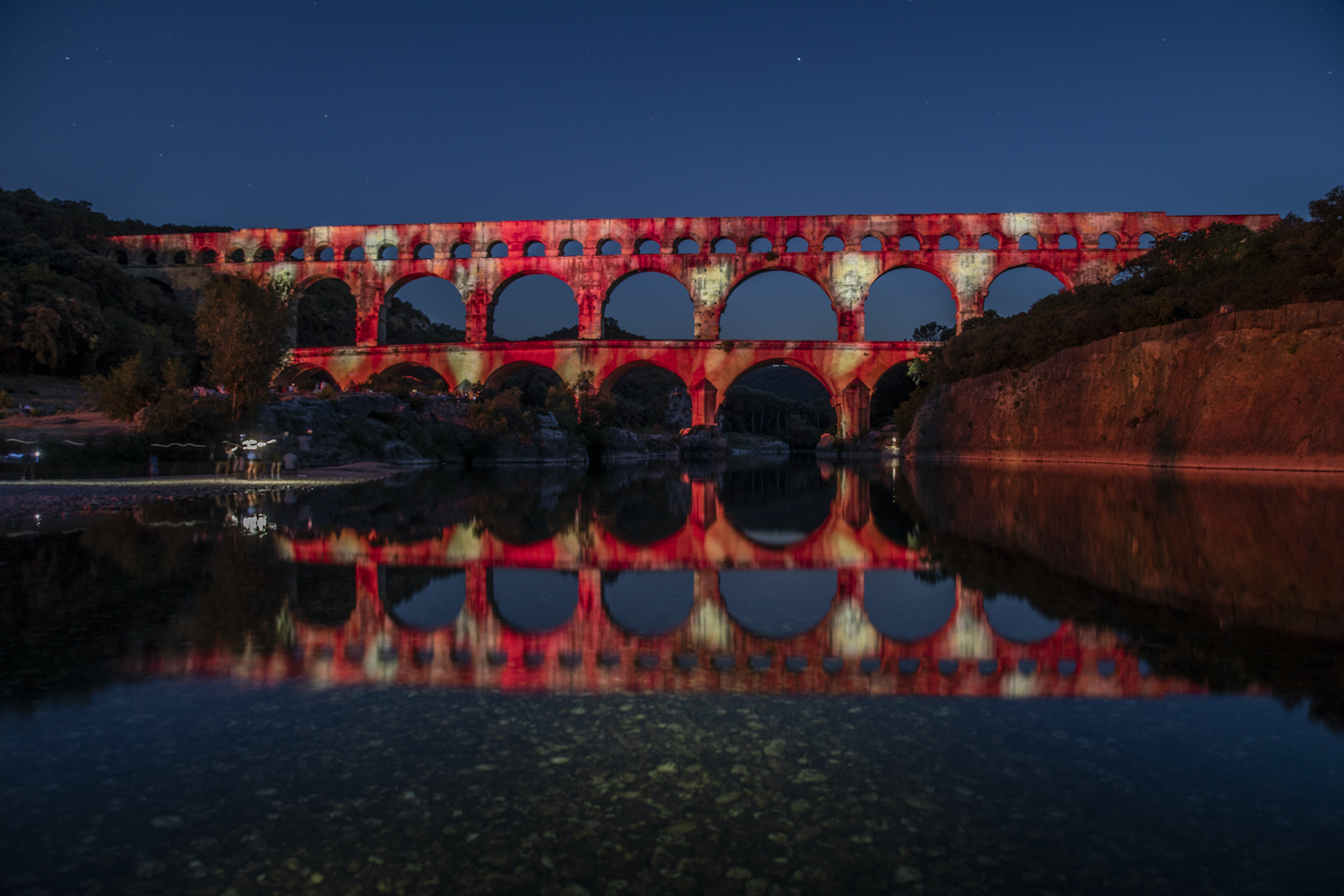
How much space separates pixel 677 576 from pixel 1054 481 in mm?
10769

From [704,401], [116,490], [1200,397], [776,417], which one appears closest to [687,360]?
[704,401]

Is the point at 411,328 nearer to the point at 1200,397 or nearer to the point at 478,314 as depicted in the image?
the point at 478,314

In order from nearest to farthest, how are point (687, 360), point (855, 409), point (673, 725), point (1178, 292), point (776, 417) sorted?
point (673, 725) → point (1178, 292) → point (687, 360) → point (855, 409) → point (776, 417)

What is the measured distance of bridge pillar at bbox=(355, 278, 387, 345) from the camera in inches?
1588

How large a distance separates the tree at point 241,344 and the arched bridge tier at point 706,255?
18.8 m

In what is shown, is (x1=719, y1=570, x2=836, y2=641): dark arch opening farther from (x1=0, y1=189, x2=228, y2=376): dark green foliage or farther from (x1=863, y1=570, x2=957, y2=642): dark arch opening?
(x1=0, y1=189, x2=228, y2=376): dark green foliage

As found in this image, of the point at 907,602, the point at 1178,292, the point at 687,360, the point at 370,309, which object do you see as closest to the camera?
the point at 907,602

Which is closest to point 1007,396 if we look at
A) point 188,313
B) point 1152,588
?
point 1152,588

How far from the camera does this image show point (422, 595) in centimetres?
406

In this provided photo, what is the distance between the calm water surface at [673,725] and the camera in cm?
150

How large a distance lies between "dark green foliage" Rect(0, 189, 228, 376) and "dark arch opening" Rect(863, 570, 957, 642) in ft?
85.4

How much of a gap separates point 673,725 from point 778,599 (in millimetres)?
1885

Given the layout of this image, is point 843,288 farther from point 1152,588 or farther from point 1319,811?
point 1319,811

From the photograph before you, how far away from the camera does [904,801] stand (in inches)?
68.6
